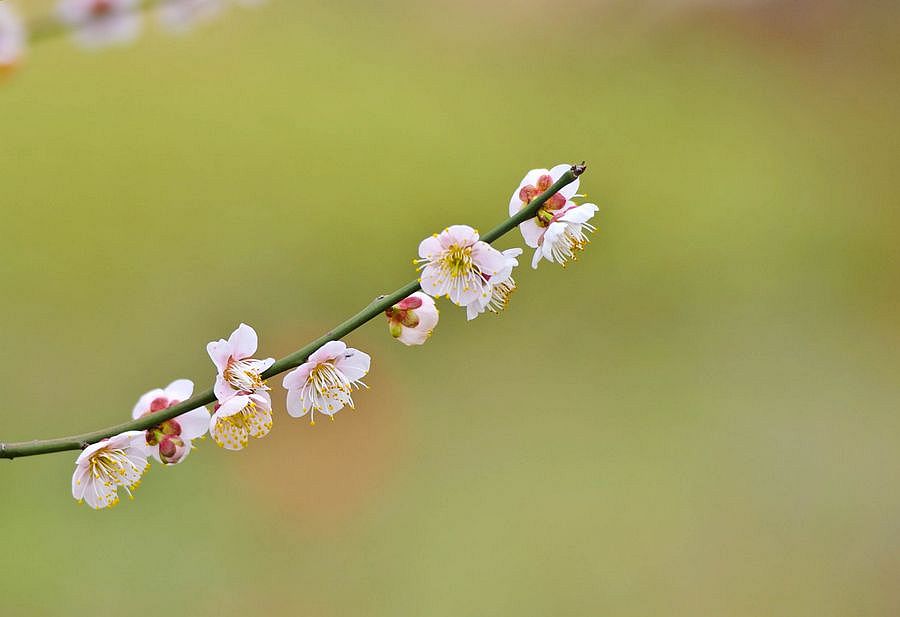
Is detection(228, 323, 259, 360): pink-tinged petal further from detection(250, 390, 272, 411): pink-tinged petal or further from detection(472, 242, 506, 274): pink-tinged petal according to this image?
detection(472, 242, 506, 274): pink-tinged petal

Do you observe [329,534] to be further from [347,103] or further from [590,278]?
[347,103]

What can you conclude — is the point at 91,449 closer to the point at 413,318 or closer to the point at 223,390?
the point at 223,390

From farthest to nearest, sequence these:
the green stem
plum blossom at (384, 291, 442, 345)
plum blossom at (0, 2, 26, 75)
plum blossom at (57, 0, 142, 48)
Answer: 1. plum blossom at (57, 0, 142, 48)
2. plum blossom at (0, 2, 26, 75)
3. plum blossom at (384, 291, 442, 345)
4. the green stem

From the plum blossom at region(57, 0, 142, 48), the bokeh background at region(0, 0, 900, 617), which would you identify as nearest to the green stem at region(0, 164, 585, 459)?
the plum blossom at region(57, 0, 142, 48)

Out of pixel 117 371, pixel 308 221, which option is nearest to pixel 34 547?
pixel 117 371

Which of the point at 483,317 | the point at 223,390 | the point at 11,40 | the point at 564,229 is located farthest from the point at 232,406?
the point at 483,317

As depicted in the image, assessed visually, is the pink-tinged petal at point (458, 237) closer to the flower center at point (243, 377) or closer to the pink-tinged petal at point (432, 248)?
the pink-tinged petal at point (432, 248)

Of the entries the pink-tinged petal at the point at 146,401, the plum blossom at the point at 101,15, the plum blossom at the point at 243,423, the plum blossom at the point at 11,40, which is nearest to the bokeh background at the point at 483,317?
the plum blossom at the point at 101,15
